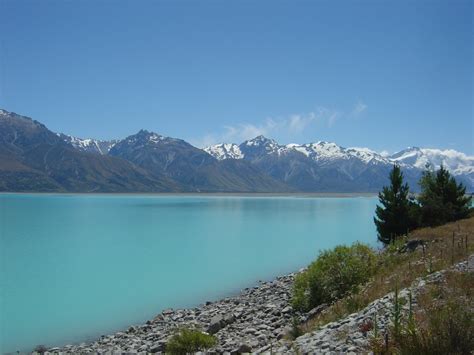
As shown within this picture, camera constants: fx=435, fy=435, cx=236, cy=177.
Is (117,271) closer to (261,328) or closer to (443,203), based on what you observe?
(261,328)

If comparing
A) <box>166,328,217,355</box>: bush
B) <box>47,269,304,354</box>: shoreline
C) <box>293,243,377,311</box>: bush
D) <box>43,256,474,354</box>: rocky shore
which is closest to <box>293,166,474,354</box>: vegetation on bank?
<box>293,243,377,311</box>: bush

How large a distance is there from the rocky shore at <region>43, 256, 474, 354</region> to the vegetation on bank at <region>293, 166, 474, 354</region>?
0.89 metres

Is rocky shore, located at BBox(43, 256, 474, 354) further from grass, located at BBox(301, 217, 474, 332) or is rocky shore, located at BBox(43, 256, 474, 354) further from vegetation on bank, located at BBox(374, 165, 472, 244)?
vegetation on bank, located at BBox(374, 165, 472, 244)

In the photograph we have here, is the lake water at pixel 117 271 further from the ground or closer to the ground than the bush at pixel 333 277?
closer to the ground

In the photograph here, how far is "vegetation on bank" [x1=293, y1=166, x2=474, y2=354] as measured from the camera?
8148 millimetres

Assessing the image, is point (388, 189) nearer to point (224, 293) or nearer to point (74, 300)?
point (224, 293)

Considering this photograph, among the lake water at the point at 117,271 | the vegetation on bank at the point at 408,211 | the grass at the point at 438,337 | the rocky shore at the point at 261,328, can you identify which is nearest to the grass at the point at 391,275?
the rocky shore at the point at 261,328

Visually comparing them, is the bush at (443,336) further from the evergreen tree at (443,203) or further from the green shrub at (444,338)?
the evergreen tree at (443,203)

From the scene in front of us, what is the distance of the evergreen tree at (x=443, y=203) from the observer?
123ft

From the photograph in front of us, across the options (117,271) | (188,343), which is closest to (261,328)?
(188,343)

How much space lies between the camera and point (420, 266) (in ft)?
57.5

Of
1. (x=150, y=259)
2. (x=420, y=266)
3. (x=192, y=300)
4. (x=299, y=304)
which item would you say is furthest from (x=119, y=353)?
(x=150, y=259)

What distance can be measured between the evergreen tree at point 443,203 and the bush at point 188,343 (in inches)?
1052

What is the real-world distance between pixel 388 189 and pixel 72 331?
28708 millimetres
